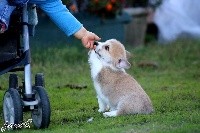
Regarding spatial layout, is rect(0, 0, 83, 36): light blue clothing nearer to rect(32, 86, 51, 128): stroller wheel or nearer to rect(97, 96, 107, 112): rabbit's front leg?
rect(32, 86, 51, 128): stroller wheel

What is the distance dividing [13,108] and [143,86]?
11.0ft

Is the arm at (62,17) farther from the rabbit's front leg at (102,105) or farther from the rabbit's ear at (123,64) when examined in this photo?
the rabbit's front leg at (102,105)

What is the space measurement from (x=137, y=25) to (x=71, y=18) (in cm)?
742

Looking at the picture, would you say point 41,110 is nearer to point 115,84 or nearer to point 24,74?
point 24,74

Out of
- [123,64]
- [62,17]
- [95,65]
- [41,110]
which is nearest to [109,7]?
[95,65]

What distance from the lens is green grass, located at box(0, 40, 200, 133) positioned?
6176 mm

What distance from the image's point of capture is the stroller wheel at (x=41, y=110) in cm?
601

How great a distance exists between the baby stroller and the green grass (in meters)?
0.16

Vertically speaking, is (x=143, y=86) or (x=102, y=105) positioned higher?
(x=102, y=105)

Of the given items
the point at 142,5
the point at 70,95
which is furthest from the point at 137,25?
the point at 70,95

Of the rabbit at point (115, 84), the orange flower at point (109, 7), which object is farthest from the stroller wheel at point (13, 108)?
the orange flower at point (109, 7)

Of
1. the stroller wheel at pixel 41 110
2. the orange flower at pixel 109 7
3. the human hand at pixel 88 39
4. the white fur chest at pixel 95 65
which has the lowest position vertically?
the stroller wheel at pixel 41 110

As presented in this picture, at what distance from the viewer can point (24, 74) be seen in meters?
6.20

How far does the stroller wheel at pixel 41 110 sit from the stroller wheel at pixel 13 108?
7.1 inches
